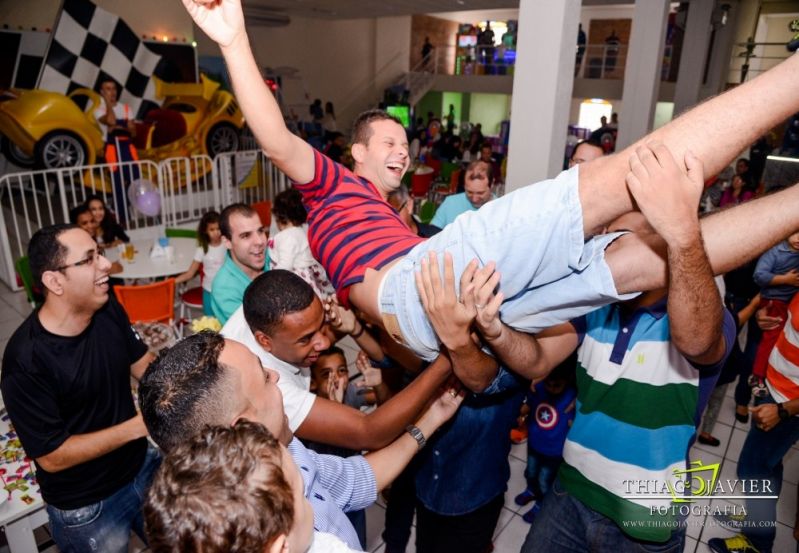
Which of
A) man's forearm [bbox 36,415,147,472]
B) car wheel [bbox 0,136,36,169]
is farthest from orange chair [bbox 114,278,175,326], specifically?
car wheel [bbox 0,136,36,169]

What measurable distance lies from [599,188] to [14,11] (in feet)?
32.9

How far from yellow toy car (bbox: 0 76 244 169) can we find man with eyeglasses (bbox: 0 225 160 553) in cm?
688

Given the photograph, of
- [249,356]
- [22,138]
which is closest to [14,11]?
[22,138]

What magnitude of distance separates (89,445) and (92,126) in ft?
25.7

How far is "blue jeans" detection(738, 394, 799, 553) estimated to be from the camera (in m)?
2.37

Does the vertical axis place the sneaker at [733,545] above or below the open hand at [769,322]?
below

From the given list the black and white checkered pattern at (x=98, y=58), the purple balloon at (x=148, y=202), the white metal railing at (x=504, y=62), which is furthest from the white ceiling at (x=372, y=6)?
the purple balloon at (x=148, y=202)

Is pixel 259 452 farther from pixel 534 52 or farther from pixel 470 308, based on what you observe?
pixel 534 52

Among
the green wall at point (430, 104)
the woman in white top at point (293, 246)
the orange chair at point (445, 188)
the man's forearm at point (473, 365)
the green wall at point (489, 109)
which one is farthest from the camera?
the green wall at point (489, 109)

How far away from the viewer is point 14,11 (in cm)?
800

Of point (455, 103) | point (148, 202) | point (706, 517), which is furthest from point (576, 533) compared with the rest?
point (455, 103)

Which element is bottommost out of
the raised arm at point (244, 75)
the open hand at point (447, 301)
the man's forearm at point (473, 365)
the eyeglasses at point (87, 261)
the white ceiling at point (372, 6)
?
the man's forearm at point (473, 365)

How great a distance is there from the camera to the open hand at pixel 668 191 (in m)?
1.08

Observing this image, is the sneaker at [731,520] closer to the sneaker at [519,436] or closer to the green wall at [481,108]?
the sneaker at [519,436]
